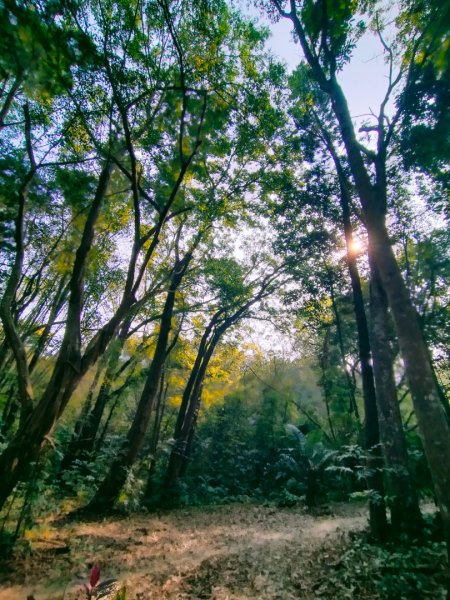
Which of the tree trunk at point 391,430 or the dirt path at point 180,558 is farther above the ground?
the tree trunk at point 391,430

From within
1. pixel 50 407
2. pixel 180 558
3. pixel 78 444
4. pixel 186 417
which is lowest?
pixel 180 558

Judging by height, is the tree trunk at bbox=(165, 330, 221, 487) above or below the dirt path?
above

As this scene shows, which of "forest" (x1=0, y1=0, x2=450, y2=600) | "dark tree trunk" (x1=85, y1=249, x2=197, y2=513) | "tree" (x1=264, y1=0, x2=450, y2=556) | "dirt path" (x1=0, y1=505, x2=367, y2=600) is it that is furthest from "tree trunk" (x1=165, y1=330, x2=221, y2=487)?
"tree" (x1=264, y1=0, x2=450, y2=556)

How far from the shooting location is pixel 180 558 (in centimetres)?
596

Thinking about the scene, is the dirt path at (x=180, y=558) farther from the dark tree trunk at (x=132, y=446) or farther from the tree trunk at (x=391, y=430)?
the tree trunk at (x=391, y=430)

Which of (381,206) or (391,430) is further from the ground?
(381,206)

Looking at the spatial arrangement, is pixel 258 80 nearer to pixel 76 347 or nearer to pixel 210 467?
pixel 76 347

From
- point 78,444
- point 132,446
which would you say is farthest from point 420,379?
point 78,444

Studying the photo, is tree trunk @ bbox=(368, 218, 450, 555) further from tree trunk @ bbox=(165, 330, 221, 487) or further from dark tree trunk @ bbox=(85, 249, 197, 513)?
tree trunk @ bbox=(165, 330, 221, 487)

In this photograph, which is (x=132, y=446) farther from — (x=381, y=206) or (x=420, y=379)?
(x=381, y=206)

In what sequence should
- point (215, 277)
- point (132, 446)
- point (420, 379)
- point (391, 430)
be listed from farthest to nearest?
point (215, 277), point (132, 446), point (391, 430), point (420, 379)

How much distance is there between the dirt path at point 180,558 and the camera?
174 inches

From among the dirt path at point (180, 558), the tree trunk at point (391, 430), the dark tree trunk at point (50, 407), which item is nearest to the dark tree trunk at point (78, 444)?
the dirt path at point (180, 558)

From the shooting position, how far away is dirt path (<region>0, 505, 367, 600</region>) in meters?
4.43
